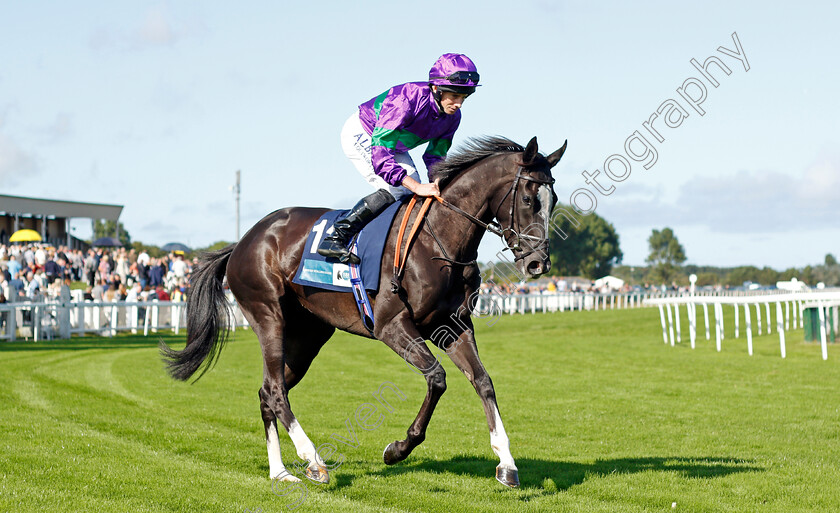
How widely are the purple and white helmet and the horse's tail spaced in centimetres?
233

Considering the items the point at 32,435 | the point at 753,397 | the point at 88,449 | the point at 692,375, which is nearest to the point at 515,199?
the point at 88,449

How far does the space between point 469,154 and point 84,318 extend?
676 inches

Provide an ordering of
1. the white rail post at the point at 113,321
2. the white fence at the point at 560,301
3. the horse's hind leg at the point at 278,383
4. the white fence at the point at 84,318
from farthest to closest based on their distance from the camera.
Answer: the white fence at the point at 560,301 → the white rail post at the point at 113,321 → the white fence at the point at 84,318 → the horse's hind leg at the point at 278,383

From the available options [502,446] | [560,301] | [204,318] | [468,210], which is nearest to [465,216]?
[468,210]

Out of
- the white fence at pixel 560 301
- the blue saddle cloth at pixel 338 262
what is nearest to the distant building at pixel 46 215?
the white fence at pixel 560 301

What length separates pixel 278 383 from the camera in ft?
17.8

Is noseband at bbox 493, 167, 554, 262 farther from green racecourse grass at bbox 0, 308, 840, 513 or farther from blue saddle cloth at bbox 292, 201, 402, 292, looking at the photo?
green racecourse grass at bbox 0, 308, 840, 513

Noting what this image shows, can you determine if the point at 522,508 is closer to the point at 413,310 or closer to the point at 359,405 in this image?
the point at 413,310

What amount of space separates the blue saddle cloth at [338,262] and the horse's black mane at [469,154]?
35cm

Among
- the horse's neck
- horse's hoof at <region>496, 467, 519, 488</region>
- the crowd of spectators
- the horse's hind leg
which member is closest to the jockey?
the horse's neck

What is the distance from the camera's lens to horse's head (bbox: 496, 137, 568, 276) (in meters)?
4.65

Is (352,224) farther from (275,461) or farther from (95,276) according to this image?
(95,276)

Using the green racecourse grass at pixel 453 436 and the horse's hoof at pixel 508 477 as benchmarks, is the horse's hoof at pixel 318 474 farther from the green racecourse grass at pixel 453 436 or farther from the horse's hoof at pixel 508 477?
the horse's hoof at pixel 508 477

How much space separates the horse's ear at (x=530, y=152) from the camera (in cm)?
476
